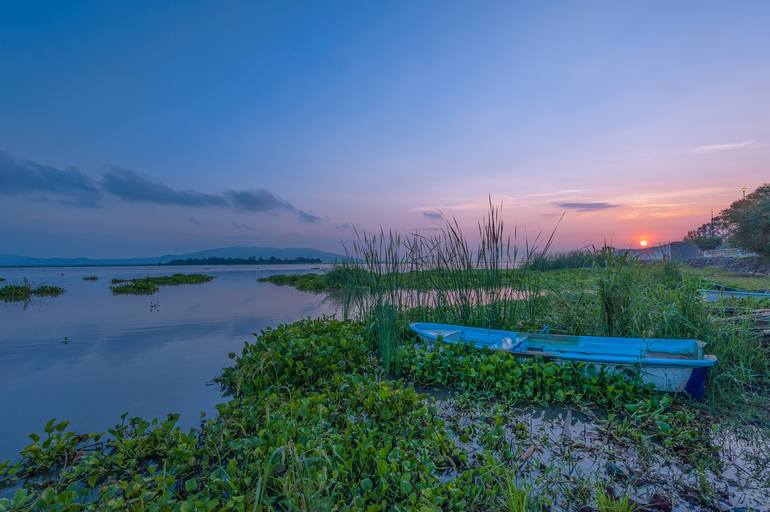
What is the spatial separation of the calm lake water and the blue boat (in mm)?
3252

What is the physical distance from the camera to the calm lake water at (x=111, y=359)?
373cm

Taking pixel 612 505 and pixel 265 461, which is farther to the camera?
pixel 265 461

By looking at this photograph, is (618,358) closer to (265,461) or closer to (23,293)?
(265,461)

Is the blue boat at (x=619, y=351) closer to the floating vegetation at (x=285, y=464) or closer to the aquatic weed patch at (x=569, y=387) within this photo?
the aquatic weed patch at (x=569, y=387)

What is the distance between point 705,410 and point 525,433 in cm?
177

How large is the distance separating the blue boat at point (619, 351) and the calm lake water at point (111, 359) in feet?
10.7

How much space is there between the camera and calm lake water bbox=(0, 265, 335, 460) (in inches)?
147

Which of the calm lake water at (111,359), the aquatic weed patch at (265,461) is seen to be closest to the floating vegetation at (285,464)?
the aquatic weed patch at (265,461)

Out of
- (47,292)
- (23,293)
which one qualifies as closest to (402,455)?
(23,293)

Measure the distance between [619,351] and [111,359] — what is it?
7.14 m

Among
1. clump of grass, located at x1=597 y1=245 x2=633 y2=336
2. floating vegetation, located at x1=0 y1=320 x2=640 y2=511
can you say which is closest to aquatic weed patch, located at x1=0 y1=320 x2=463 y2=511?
floating vegetation, located at x1=0 y1=320 x2=640 y2=511

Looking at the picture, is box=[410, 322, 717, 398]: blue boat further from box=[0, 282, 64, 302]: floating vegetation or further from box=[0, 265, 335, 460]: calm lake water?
box=[0, 282, 64, 302]: floating vegetation

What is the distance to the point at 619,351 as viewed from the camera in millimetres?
4062

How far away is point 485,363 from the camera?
12.5 ft
